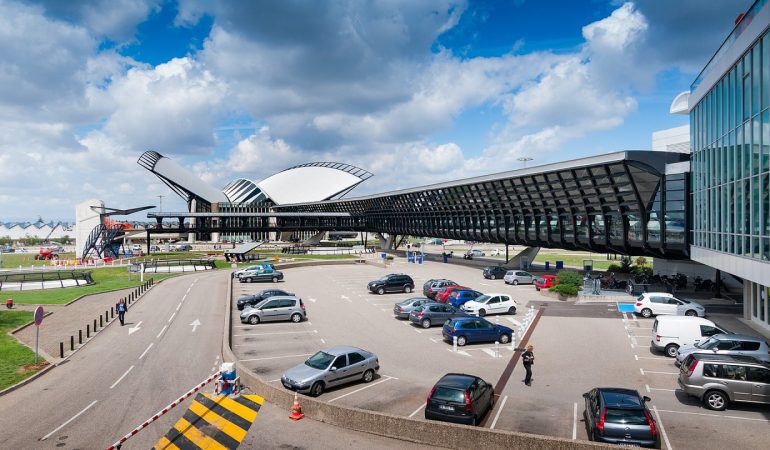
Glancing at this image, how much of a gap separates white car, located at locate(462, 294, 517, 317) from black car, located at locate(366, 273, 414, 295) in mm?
9711

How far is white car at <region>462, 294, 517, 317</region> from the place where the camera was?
1109 inches

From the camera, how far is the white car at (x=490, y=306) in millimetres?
28172

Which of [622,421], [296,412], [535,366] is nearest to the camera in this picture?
[622,421]

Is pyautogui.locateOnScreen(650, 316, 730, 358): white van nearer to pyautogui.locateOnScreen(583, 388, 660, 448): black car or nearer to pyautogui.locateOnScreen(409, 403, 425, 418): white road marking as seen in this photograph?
pyautogui.locateOnScreen(583, 388, 660, 448): black car

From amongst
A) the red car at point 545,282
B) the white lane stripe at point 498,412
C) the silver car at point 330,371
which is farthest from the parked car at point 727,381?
the red car at point 545,282

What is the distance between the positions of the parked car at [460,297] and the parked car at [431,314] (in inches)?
172

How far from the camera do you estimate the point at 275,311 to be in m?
26.5

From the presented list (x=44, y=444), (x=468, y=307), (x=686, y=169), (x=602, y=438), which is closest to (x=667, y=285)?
(x=686, y=169)

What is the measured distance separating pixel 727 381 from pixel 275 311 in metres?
19.8

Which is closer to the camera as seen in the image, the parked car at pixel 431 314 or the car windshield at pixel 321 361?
the car windshield at pixel 321 361

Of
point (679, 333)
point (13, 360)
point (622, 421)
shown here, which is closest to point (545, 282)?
point (679, 333)

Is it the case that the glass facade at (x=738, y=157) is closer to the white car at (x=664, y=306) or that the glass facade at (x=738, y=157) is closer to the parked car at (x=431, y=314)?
the white car at (x=664, y=306)

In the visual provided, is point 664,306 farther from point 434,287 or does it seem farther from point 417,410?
point 417,410

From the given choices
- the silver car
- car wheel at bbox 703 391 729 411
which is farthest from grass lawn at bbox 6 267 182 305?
car wheel at bbox 703 391 729 411
